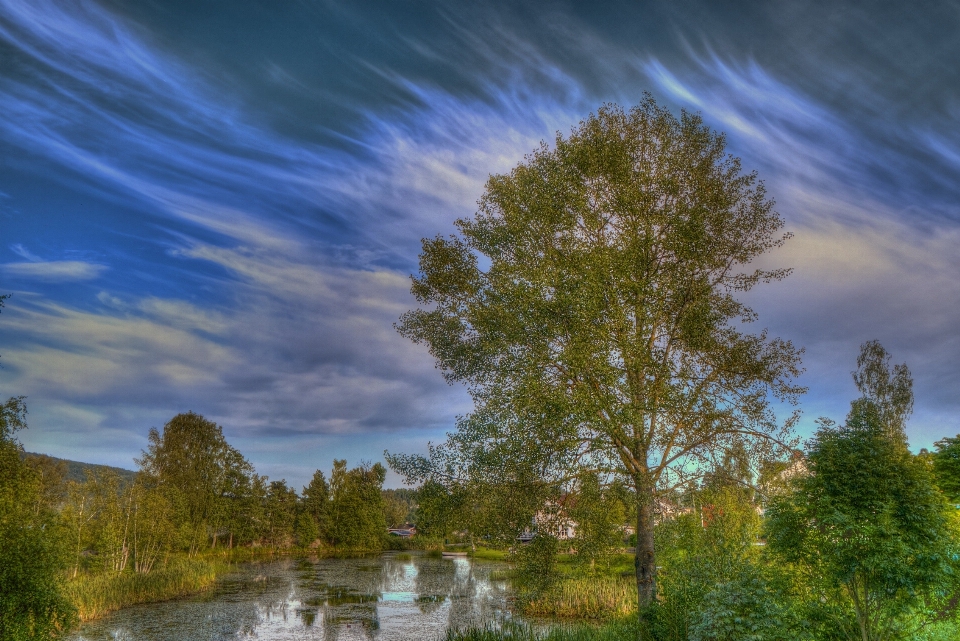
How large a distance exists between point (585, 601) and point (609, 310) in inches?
554

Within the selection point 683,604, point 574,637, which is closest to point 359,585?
point 574,637

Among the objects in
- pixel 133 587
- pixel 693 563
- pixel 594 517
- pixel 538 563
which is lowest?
pixel 133 587

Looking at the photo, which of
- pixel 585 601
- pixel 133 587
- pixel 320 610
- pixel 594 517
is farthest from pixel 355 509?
pixel 594 517

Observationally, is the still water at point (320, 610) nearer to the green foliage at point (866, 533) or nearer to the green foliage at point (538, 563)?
the green foliage at point (538, 563)

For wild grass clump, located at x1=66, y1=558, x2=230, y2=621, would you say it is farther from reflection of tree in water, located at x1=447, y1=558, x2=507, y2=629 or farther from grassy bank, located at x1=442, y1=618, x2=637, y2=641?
grassy bank, located at x1=442, y1=618, x2=637, y2=641

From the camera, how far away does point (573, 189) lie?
624 inches

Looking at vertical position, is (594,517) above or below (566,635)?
above

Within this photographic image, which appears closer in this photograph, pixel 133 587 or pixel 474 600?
pixel 474 600

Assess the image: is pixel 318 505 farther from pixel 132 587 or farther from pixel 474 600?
pixel 474 600

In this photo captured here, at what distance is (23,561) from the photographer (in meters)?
14.0

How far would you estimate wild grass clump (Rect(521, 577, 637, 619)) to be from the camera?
71.4 feet

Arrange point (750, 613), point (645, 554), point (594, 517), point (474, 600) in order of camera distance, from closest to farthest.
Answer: point (750, 613)
point (594, 517)
point (645, 554)
point (474, 600)

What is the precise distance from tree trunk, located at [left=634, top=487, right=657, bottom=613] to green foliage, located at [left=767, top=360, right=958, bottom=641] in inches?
205

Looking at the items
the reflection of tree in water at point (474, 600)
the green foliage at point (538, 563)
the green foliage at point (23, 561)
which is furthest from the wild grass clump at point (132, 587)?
the green foliage at point (538, 563)
